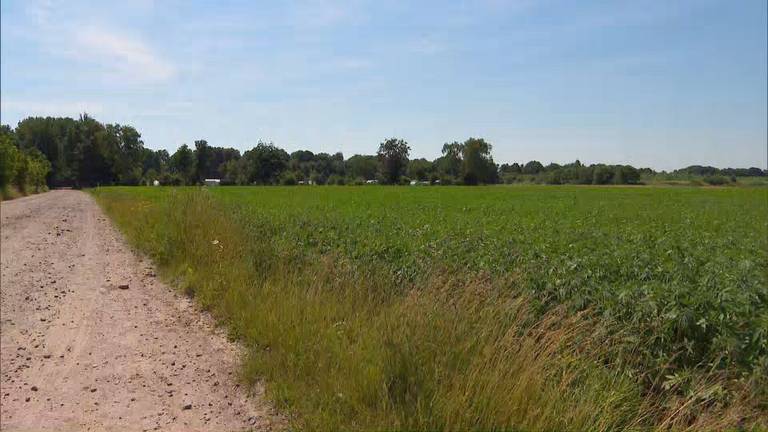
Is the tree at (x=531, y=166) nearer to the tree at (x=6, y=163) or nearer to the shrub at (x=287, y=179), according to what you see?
the shrub at (x=287, y=179)

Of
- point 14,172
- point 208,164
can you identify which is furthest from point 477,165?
point 14,172

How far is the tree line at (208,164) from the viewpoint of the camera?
98.7 metres

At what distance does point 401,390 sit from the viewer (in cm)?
391

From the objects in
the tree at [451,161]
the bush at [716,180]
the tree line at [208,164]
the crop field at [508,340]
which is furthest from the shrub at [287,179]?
the crop field at [508,340]

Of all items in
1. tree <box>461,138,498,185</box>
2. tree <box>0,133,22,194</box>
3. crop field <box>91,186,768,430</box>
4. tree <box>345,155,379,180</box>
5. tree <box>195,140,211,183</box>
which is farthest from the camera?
tree <box>345,155,379,180</box>

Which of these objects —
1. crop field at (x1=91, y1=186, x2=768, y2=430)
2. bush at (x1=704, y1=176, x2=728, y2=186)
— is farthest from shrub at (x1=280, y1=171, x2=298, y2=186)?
crop field at (x1=91, y1=186, x2=768, y2=430)

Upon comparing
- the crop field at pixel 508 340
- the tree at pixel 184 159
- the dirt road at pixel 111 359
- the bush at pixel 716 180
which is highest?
the tree at pixel 184 159

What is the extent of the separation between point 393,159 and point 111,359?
128800 millimetres

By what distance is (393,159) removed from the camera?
134 m

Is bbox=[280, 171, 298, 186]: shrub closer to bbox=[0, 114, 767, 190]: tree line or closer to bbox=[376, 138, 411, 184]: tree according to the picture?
bbox=[0, 114, 767, 190]: tree line

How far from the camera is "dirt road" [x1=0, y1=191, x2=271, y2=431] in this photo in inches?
183

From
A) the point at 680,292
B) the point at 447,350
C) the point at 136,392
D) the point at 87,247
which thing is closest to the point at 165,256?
the point at 87,247

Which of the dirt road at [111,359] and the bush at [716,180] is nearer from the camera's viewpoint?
the dirt road at [111,359]

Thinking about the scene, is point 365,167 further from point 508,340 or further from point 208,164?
point 508,340
